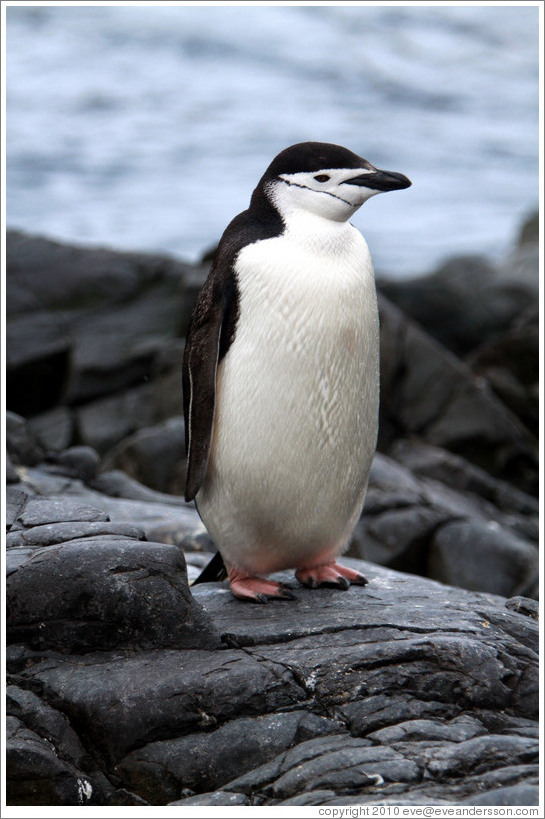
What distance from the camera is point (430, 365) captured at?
1038 centimetres

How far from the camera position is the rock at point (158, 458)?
8086mm

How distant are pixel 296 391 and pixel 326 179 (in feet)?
2.63

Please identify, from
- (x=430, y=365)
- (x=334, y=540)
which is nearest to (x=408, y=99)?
(x=430, y=365)

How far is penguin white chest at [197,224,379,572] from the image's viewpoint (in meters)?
3.70

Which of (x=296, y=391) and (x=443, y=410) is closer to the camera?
(x=296, y=391)

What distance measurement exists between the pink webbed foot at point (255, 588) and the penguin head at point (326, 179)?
1437 mm

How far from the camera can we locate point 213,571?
4.43 m

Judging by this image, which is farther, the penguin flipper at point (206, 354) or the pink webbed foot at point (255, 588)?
the pink webbed foot at point (255, 588)

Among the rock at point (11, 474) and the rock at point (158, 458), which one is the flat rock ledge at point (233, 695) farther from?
the rock at point (158, 458)

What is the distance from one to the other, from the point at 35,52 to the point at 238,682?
31142 millimetres

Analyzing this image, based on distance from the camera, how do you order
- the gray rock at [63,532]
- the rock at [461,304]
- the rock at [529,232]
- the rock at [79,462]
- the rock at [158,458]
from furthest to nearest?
the rock at [529,232] < the rock at [461,304] < the rock at [158,458] < the rock at [79,462] < the gray rock at [63,532]

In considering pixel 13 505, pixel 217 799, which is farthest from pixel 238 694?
pixel 13 505

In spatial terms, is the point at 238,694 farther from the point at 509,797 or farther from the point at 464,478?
the point at 464,478

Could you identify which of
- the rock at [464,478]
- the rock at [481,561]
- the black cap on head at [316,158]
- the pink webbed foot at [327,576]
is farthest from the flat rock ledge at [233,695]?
the rock at [464,478]
